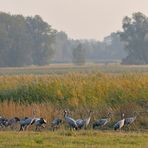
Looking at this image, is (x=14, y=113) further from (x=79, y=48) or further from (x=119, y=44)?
(x=119, y=44)

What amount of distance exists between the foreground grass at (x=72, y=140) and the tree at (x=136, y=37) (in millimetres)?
69698

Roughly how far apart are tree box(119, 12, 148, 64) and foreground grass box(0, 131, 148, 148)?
6970cm

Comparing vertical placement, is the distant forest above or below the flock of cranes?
above

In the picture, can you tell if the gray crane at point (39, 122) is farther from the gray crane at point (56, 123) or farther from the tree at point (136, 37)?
the tree at point (136, 37)

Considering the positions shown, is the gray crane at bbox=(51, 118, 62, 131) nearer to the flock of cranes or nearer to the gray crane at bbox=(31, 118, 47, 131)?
the flock of cranes

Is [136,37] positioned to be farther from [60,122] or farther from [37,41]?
[60,122]

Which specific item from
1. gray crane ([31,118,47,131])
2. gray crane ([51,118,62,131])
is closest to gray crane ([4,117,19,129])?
gray crane ([31,118,47,131])

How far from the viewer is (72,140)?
15375 mm

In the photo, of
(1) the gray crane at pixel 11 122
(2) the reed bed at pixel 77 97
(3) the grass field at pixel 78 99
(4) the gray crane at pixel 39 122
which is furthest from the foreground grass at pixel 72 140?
(2) the reed bed at pixel 77 97

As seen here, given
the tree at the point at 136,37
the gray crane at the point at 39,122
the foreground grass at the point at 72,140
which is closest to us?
the foreground grass at the point at 72,140

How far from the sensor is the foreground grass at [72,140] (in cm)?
1452

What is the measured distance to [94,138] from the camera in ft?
52.2

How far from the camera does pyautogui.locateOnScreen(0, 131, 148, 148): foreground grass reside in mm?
14516

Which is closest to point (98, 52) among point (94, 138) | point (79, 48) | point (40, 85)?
point (79, 48)
